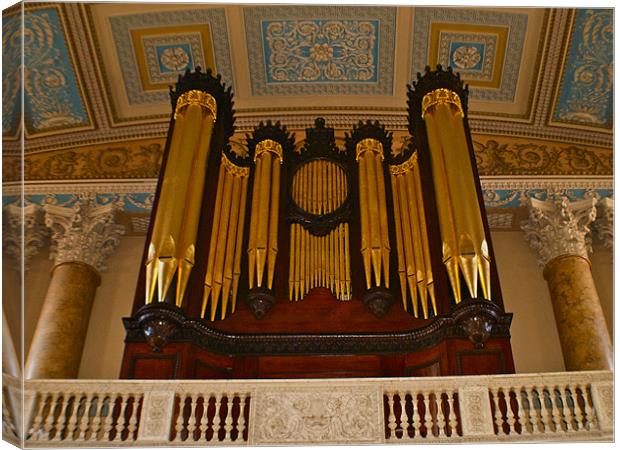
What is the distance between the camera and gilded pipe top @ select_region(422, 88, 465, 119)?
318 inches

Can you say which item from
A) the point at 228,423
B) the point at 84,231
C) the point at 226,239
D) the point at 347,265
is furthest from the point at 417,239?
the point at 84,231

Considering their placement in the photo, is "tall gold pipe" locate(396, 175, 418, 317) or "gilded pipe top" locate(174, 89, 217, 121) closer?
"tall gold pipe" locate(396, 175, 418, 317)

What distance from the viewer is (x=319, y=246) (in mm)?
7277

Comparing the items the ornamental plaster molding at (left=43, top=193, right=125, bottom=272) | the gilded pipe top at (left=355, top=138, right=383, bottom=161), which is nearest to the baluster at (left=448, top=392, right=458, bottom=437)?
the gilded pipe top at (left=355, top=138, right=383, bottom=161)

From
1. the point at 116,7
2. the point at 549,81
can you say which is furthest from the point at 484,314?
the point at 116,7

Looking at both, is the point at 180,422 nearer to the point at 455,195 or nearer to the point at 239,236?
the point at 239,236

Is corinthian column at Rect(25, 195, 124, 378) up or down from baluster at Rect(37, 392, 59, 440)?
up

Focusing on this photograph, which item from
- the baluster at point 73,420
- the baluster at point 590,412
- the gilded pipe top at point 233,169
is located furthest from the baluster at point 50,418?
the baluster at point 590,412

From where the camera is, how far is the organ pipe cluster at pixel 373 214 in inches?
274

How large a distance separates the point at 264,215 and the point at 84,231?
2.95 m

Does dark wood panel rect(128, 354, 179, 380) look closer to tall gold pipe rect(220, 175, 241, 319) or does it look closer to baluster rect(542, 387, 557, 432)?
tall gold pipe rect(220, 175, 241, 319)

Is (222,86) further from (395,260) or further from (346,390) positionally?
(346,390)

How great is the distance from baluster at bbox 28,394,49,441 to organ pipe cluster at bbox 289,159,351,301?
2.31 metres

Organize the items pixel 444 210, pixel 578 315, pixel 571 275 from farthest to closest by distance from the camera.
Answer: pixel 571 275
pixel 578 315
pixel 444 210
